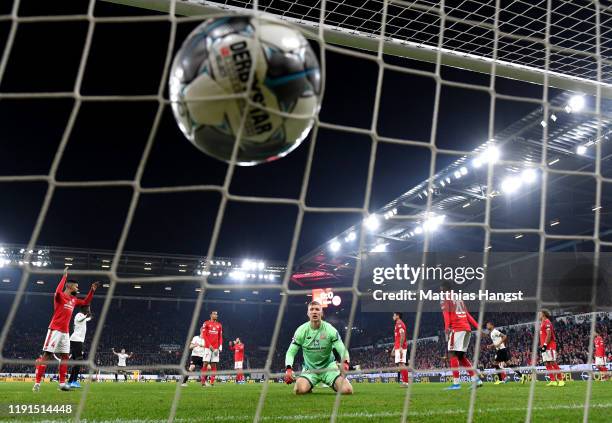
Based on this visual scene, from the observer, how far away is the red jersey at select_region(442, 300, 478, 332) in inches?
326

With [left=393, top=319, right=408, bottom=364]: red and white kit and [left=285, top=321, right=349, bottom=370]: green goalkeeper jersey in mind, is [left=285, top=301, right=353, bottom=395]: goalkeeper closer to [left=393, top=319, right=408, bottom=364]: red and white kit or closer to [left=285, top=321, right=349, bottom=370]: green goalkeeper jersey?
[left=285, top=321, right=349, bottom=370]: green goalkeeper jersey

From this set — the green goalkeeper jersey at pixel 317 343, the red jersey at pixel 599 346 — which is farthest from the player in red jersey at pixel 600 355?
the green goalkeeper jersey at pixel 317 343

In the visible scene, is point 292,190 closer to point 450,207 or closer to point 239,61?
point 450,207

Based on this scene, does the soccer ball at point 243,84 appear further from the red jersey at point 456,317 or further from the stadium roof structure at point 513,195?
the stadium roof structure at point 513,195

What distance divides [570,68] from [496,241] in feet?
84.6

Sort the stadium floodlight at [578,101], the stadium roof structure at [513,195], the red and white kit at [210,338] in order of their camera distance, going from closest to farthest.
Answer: the red and white kit at [210,338]
the stadium floodlight at [578,101]
the stadium roof structure at [513,195]

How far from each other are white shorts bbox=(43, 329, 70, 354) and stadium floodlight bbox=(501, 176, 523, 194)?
609 inches

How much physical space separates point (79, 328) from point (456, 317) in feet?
18.6

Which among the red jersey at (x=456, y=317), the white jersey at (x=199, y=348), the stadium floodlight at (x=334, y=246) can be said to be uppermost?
the stadium floodlight at (x=334, y=246)

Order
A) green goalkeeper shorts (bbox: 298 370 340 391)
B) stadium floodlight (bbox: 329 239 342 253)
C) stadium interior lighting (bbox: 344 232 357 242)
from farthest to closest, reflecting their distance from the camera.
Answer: stadium floodlight (bbox: 329 239 342 253), stadium interior lighting (bbox: 344 232 357 242), green goalkeeper shorts (bbox: 298 370 340 391)

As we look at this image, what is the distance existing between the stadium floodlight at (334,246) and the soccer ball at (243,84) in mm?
27889

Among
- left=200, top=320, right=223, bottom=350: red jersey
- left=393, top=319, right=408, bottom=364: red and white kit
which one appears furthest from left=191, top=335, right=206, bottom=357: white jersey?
left=393, top=319, right=408, bottom=364: red and white kit

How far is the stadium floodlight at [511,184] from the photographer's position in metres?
18.8

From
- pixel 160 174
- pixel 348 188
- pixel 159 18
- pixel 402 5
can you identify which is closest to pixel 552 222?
pixel 348 188
